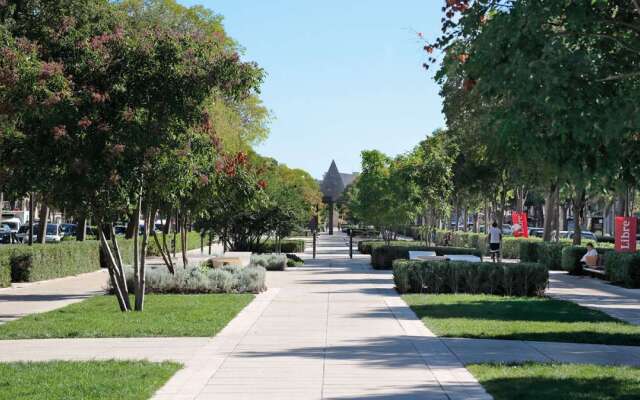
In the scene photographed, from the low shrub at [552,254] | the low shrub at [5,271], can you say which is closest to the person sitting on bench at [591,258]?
the low shrub at [552,254]

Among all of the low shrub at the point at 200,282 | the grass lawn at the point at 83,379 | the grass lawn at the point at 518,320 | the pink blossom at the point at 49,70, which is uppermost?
the pink blossom at the point at 49,70

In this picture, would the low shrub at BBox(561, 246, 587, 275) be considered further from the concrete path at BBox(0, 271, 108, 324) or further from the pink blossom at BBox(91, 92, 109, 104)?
the pink blossom at BBox(91, 92, 109, 104)

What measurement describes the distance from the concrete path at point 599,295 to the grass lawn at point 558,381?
7295 millimetres

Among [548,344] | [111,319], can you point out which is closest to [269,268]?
[111,319]

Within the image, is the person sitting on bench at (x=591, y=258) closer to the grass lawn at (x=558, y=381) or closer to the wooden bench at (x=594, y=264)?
the wooden bench at (x=594, y=264)

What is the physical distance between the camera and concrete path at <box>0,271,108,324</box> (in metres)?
20.6

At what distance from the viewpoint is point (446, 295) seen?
23.1 metres

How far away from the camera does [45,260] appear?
31.1m

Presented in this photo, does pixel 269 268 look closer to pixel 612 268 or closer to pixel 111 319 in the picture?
pixel 612 268

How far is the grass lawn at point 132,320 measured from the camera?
15032mm

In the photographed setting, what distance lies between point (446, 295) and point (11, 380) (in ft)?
46.8

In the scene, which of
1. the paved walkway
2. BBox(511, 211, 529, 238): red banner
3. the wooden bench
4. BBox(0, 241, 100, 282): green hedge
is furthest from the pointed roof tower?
the paved walkway

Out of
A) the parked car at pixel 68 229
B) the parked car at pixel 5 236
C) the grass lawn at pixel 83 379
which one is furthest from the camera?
the parked car at pixel 68 229

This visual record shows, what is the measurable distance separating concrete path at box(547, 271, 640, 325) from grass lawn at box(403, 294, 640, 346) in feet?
2.52
